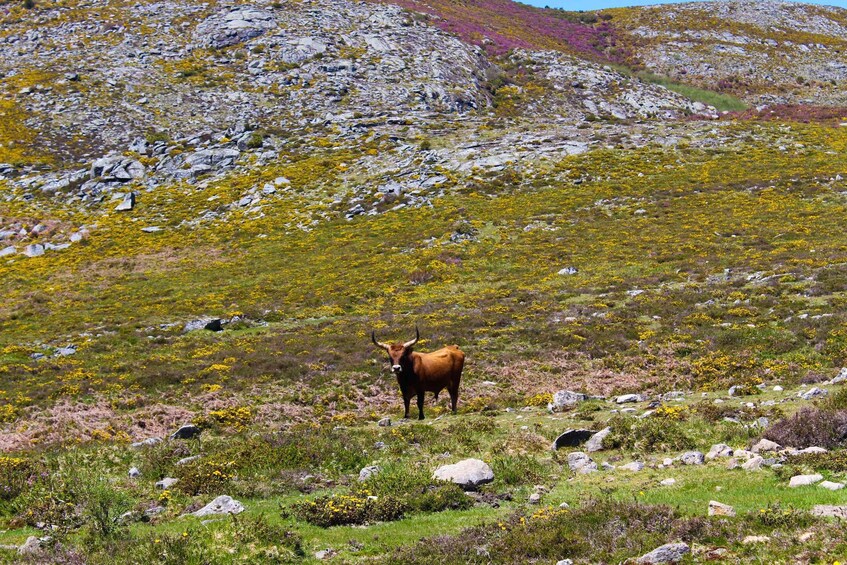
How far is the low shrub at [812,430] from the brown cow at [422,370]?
8.93 meters

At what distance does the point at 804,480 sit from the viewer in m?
9.55

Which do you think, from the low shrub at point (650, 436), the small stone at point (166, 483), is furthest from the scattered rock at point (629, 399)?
the small stone at point (166, 483)

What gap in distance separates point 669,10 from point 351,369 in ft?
429

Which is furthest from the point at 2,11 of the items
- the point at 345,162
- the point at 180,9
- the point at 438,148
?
the point at 438,148

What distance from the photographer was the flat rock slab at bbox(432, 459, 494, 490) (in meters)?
11.6

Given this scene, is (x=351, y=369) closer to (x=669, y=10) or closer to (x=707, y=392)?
(x=707, y=392)

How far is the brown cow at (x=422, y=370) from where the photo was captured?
58.2 feet

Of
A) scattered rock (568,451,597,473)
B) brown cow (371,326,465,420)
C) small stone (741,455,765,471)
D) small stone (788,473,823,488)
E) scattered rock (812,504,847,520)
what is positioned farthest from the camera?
brown cow (371,326,465,420)

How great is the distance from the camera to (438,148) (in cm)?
6731

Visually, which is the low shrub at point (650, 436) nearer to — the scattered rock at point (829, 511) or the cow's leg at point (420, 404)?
the scattered rock at point (829, 511)

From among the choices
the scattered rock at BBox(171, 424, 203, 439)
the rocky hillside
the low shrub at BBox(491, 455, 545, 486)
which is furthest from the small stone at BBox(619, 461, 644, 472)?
the rocky hillside

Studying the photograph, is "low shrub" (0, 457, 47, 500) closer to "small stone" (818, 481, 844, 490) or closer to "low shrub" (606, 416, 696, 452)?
"low shrub" (606, 416, 696, 452)

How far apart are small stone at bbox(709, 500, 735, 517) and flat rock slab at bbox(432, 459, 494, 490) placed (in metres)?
4.23

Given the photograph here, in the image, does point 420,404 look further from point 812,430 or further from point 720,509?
point 720,509
